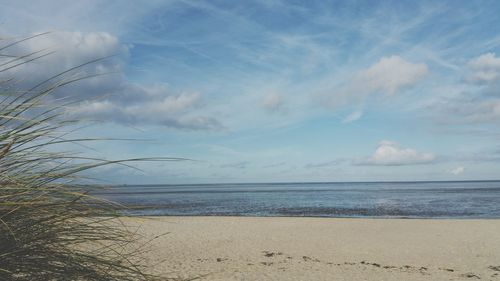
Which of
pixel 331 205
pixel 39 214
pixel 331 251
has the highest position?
pixel 39 214

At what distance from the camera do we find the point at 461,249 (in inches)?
579

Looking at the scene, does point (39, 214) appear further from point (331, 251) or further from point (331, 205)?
point (331, 205)

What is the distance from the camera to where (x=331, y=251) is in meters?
14.2

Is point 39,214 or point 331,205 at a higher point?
point 39,214

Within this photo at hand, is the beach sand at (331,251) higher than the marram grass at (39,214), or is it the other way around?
the marram grass at (39,214)

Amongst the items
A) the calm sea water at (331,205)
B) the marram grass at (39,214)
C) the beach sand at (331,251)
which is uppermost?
the marram grass at (39,214)

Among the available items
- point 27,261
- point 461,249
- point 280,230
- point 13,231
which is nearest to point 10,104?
point 13,231

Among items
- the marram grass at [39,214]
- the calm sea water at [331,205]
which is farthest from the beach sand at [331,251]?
the marram grass at [39,214]

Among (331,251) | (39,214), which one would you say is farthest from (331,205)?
(39,214)

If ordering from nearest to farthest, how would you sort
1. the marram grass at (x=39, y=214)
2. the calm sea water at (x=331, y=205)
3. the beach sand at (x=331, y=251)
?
1. the marram grass at (x=39, y=214)
2. the beach sand at (x=331, y=251)
3. the calm sea water at (x=331, y=205)

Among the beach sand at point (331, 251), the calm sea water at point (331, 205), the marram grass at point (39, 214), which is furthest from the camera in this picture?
the calm sea water at point (331, 205)

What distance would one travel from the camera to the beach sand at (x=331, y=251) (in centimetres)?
1097

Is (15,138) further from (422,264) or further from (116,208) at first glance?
(422,264)

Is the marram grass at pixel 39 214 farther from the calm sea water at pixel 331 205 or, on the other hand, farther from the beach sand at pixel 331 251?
the beach sand at pixel 331 251
